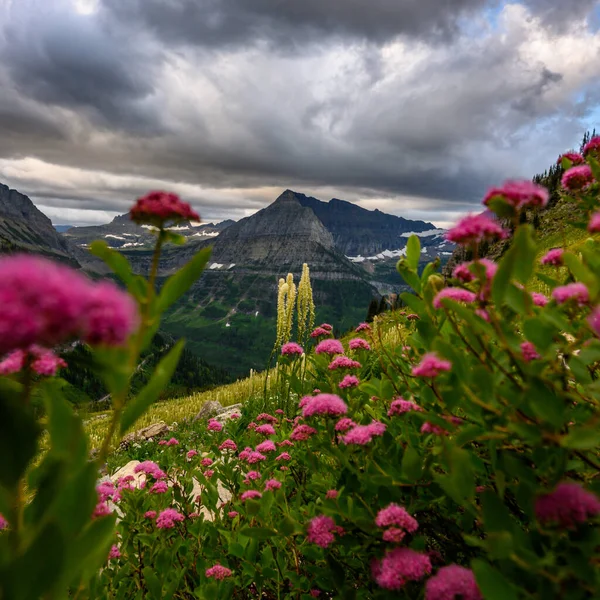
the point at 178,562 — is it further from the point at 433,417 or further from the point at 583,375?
the point at 583,375

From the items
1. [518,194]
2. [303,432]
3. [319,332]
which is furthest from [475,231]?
[319,332]

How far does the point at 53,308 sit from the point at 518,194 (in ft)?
5.33

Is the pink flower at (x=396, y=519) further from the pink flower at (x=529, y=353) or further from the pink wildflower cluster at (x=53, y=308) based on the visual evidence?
the pink wildflower cluster at (x=53, y=308)

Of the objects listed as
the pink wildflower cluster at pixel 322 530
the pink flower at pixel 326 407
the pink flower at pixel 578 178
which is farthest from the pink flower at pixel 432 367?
the pink flower at pixel 578 178

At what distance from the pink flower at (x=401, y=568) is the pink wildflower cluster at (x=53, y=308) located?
58.0 inches

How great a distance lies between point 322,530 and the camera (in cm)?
192

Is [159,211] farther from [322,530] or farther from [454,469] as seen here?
[322,530]

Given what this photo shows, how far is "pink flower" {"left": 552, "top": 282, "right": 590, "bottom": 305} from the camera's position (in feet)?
4.90

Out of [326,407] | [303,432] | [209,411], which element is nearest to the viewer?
[326,407]

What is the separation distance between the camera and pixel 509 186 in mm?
1595

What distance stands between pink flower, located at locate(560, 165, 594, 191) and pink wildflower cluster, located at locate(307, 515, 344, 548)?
2436 mm

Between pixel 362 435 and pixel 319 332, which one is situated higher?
pixel 362 435

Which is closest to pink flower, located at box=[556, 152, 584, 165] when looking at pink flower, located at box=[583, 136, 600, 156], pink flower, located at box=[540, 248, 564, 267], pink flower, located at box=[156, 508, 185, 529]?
pink flower, located at box=[583, 136, 600, 156]

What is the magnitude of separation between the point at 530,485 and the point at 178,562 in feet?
9.80
